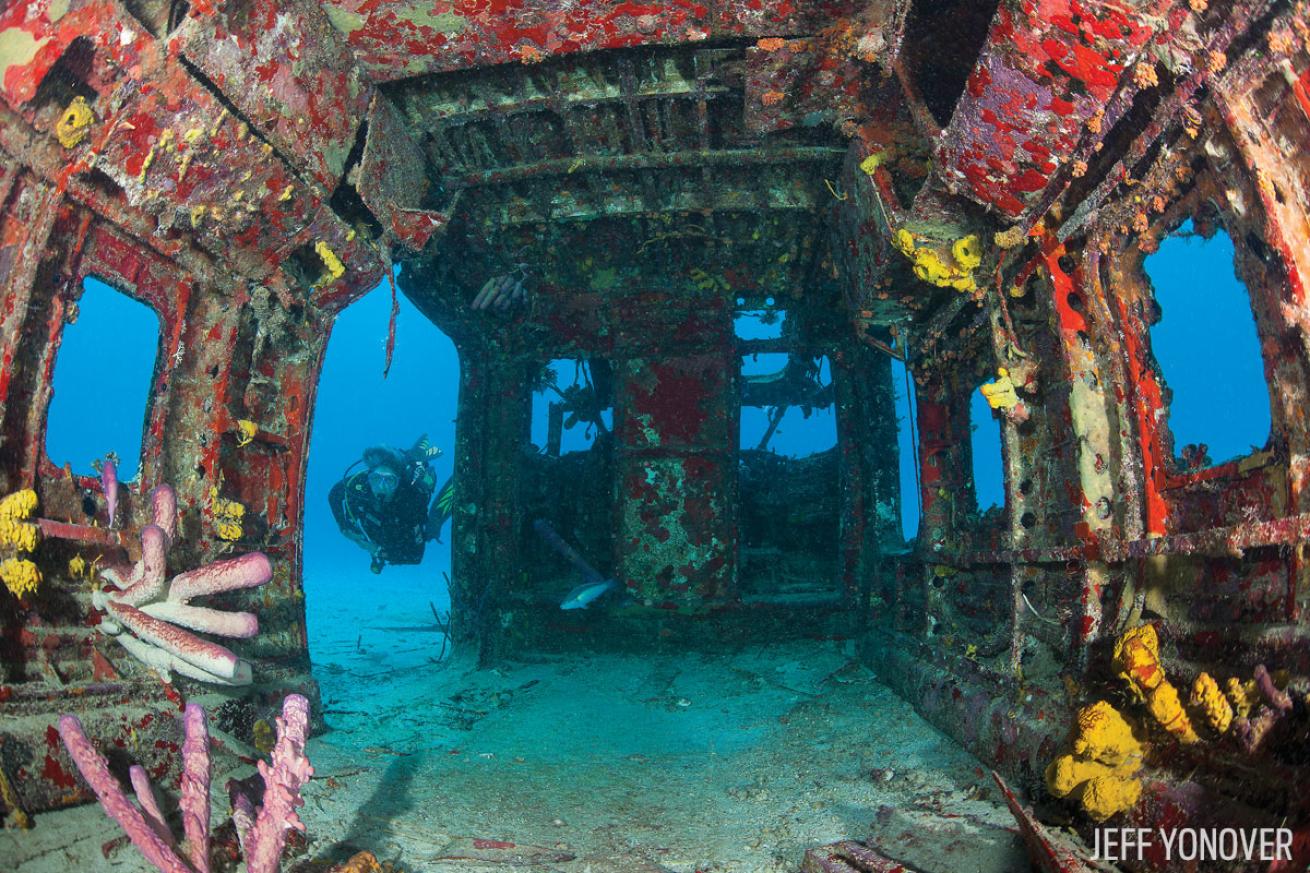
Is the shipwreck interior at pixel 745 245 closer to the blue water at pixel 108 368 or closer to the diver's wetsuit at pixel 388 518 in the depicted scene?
the diver's wetsuit at pixel 388 518

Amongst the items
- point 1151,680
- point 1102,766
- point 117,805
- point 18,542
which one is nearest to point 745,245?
point 1151,680

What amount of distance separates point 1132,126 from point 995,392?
4.68 feet

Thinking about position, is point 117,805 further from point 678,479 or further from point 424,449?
point 424,449

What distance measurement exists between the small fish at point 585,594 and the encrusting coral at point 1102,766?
16.2ft

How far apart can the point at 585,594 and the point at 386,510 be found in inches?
226

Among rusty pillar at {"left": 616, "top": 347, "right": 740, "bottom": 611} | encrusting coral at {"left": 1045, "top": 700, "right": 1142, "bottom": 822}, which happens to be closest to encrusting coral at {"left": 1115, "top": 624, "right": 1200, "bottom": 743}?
encrusting coral at {"left": 1045, "top": 700, "right": 1142, "bottom": 822}

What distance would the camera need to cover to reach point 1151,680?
8.04ft

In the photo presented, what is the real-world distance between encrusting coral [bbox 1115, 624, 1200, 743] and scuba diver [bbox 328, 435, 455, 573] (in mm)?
9955

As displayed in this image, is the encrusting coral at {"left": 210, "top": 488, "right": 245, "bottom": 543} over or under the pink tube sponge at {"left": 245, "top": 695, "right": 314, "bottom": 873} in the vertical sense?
over

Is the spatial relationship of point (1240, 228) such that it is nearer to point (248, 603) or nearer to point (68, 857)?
point (68, 857)

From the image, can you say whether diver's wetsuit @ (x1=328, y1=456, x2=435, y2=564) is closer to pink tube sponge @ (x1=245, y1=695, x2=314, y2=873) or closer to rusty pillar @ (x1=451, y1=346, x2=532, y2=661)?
rusty pillar @ (x1=451, y1=346, x2=532, y2=661)

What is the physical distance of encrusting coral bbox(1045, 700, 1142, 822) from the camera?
2414 mm

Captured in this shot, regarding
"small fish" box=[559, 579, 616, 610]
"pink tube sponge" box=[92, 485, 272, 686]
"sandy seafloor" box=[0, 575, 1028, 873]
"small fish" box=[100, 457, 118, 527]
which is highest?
"small fish" box=[100, 457, 118, 527]

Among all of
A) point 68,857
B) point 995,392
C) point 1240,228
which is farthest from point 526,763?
point 1240,228
